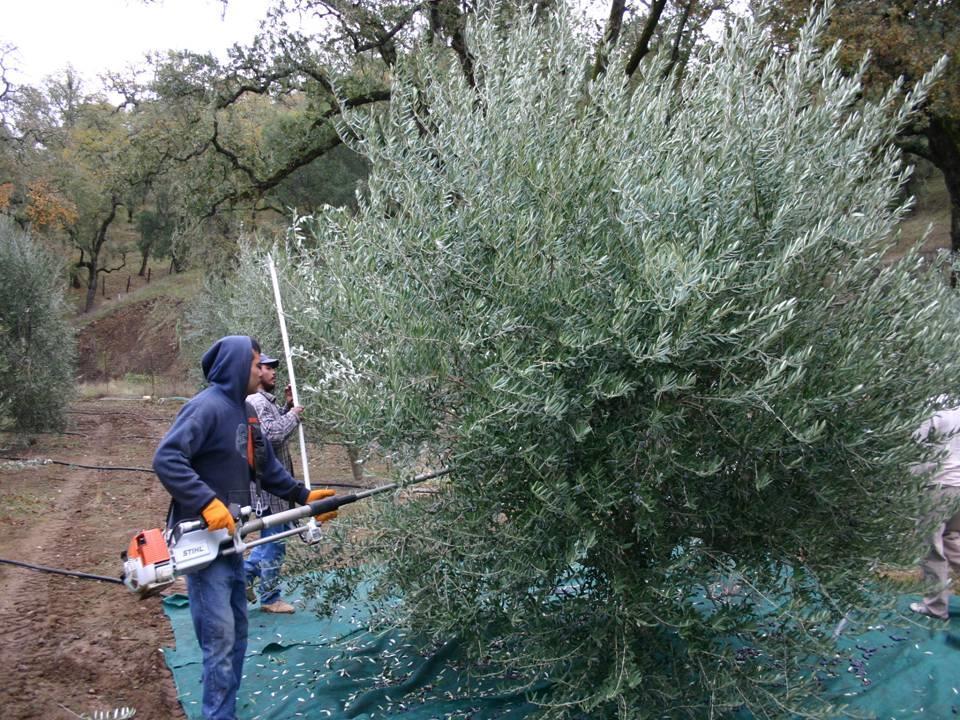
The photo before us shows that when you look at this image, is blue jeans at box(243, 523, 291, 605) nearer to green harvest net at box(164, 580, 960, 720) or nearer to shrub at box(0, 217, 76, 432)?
green harvest net at box(164, 580, 960, 720)

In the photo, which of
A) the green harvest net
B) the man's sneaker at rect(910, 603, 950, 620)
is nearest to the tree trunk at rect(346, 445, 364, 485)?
the green harvest net

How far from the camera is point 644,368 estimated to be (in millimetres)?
3896

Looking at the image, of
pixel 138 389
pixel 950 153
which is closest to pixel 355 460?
pixel 950 153

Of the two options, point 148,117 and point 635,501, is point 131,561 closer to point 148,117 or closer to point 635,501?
point 635,501

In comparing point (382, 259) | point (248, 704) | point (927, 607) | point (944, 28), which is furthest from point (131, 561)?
point (944, 28)

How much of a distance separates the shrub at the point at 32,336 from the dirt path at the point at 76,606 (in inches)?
131

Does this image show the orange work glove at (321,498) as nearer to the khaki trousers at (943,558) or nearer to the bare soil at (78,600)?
the bare soil at (78,600)

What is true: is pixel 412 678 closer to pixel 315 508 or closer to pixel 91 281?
pixel 315 508

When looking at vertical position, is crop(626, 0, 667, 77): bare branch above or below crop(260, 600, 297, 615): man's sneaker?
above

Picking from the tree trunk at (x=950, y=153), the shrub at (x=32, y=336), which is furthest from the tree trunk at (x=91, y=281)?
the tree trunk at (x=950, y=153)

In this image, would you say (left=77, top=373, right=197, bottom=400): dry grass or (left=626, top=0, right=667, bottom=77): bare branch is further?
(left=77, top=373, right=197, bottom=400): dry grass

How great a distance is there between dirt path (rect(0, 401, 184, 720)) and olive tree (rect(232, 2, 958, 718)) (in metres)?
2.69

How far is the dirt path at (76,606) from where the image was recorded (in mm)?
5773

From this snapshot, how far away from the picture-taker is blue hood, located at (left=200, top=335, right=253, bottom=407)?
5219mm
